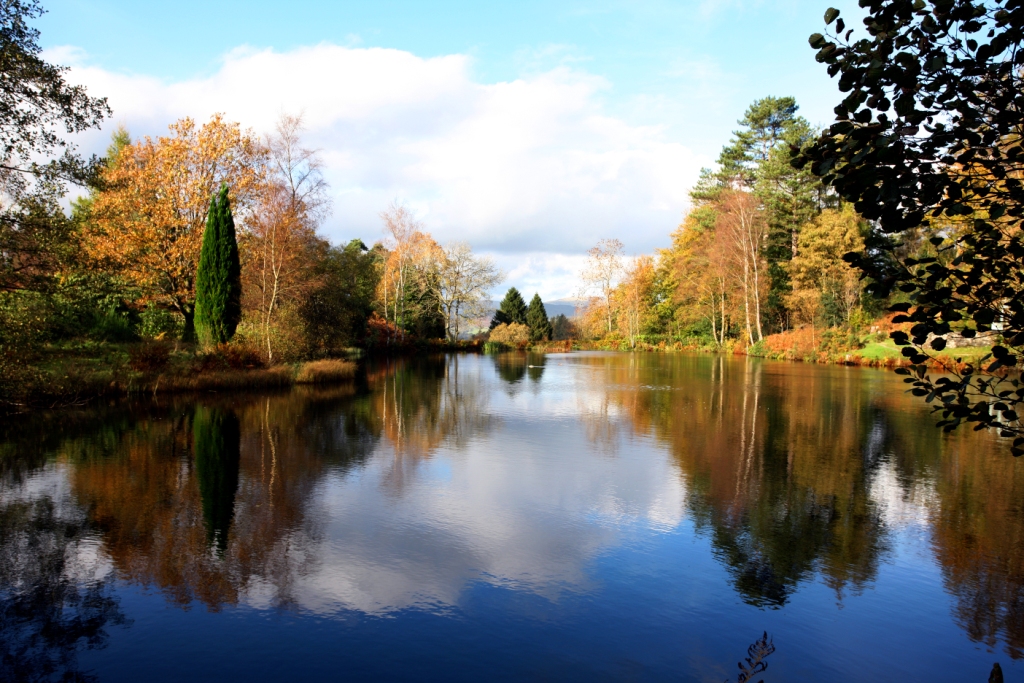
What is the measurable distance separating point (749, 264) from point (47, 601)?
3816 cm

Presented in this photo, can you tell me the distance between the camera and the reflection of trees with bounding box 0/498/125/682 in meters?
3.95

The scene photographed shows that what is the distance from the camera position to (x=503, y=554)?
18.7 feet

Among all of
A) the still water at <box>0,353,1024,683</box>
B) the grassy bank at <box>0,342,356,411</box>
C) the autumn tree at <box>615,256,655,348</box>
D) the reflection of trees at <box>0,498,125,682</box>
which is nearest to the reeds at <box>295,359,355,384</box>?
the grassy bank at <box>0,342,356,411</box>

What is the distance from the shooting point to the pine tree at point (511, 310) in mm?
54031

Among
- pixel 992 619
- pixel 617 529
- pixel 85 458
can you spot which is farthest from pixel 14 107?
pixel 992 619

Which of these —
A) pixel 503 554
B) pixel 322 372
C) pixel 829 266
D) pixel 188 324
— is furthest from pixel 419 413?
pixel 829 266

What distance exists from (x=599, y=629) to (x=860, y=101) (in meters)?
3.50

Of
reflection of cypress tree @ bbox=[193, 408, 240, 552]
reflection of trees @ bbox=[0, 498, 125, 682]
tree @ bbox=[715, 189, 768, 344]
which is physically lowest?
reflection of trees @ bbox=[0, 498, 125, 682]

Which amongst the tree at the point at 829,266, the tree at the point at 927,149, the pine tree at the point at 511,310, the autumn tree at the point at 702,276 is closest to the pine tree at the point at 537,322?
the pine tree at the point at 511,310

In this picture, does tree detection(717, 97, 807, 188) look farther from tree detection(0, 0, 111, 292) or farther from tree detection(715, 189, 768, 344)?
tree detection(0, 0, 111, 292)

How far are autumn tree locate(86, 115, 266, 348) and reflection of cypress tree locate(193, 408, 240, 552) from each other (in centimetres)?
1092

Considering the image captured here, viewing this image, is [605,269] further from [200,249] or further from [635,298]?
[200,249]

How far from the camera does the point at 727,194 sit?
126 feet

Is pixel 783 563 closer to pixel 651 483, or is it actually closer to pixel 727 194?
pixel 651 483
